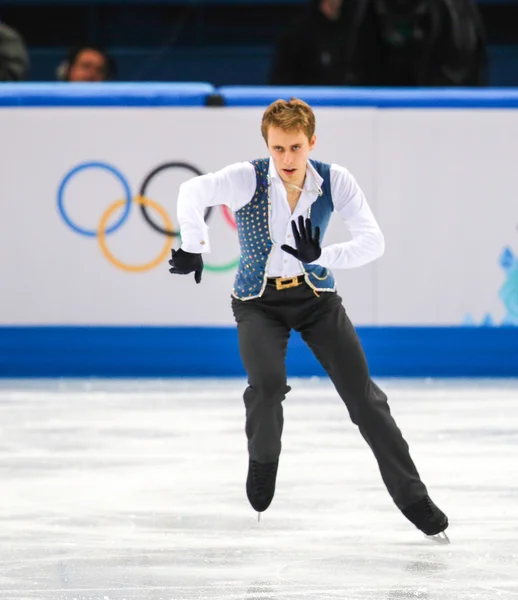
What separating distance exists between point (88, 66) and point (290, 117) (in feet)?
16.0

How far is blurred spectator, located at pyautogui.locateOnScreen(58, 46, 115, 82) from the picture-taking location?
8.98 m

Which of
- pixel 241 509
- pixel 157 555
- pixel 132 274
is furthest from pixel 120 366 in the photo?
pixel 157 555

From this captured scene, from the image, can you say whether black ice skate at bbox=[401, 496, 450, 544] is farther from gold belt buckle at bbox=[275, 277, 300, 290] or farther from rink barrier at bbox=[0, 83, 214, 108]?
rink barrier at bbox=[0, 83, 214, 108]

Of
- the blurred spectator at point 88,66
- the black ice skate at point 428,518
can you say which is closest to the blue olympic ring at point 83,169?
the blurred spectator at point 88,66

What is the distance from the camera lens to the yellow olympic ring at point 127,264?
7.91 metres

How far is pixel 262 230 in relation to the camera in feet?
14.7

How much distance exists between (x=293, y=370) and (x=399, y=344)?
597mm

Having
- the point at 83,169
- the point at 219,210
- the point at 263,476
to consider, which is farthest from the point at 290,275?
the point at 83,169

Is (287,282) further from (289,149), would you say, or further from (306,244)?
(289,149)

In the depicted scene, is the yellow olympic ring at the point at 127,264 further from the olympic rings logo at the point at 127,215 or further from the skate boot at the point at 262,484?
the skate boot at the point at 262,484

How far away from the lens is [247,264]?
4539 millimetres

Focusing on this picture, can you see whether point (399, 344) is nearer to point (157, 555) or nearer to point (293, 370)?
point (293, 370)

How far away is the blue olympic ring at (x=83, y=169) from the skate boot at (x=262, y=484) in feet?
11.7

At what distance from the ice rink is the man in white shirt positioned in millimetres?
244
